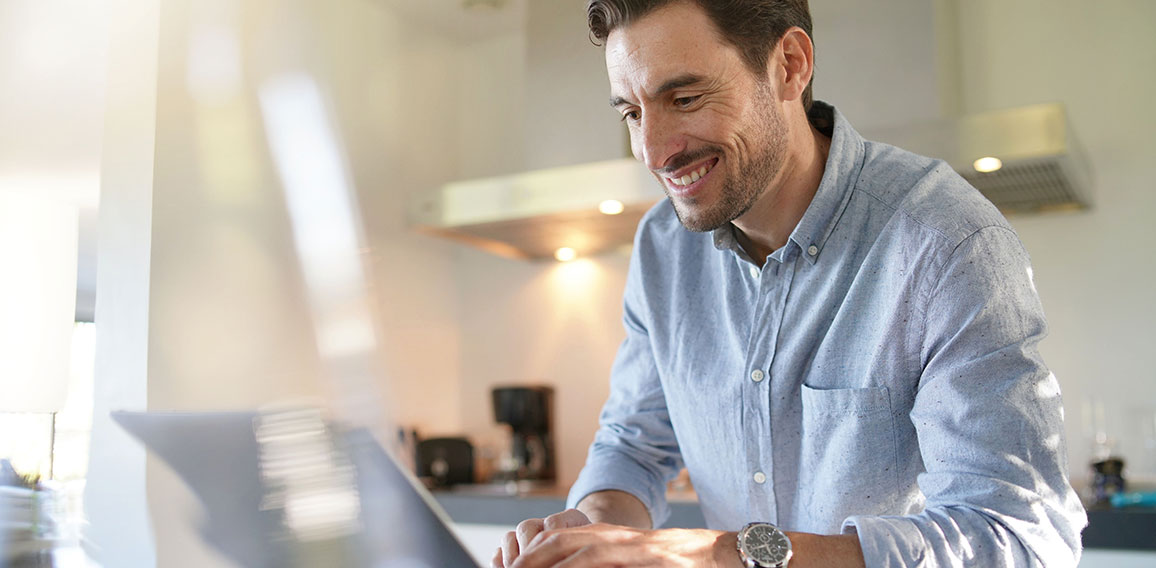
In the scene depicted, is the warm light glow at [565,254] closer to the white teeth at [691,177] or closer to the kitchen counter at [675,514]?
the kitchen counter at [675,514]

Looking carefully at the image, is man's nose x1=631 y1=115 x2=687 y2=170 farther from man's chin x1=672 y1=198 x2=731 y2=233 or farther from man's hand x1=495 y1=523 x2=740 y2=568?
man's hand x1=495 y1=523 x2=740 y2=568

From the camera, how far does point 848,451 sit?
933mm

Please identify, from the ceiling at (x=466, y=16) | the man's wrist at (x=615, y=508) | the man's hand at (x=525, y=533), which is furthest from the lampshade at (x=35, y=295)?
the ceiling at (x=466, y=16)

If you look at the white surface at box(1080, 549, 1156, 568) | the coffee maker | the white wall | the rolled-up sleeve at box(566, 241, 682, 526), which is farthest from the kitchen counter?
the rolled-up sleeve at box(566, 241, 682, 526)

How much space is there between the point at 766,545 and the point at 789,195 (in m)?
0.43

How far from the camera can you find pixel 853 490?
0.93 m

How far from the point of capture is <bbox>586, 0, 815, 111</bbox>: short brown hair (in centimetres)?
93

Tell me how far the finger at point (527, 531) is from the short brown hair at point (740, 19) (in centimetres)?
49

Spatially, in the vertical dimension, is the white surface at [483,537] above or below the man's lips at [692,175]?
below

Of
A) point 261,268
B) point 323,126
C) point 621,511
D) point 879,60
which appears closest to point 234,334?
point 261,268

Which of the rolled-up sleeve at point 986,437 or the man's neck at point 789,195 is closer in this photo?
the rolled-up sleeve at point 986,437

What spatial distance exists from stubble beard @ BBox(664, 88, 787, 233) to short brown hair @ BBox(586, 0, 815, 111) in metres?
0.04

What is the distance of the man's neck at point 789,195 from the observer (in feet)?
3.32

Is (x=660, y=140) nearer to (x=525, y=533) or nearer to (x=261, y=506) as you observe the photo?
(x=525, y=533)
